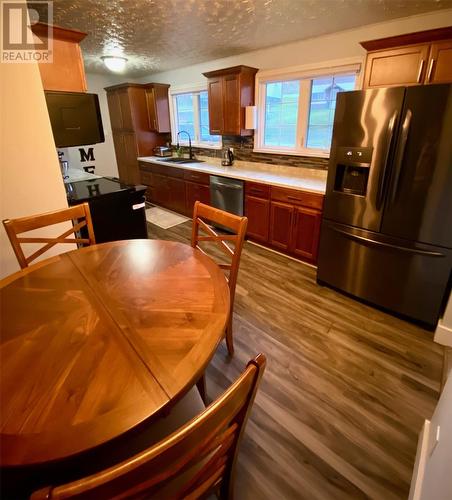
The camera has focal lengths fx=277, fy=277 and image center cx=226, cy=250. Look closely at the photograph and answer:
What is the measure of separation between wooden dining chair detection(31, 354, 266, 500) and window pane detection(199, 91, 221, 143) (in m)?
4.56

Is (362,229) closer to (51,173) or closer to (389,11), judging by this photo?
(389,11)

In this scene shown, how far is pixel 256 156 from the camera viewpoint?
13.2 ft

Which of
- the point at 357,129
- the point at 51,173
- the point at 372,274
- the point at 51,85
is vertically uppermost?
the point at 51,85

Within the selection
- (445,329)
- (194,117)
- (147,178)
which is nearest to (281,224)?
(445,329)

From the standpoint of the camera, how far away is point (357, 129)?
214 centimetres

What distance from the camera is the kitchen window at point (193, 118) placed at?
4.77 m

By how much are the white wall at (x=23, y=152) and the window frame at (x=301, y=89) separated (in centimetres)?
273

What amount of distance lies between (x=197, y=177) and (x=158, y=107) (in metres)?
2.03

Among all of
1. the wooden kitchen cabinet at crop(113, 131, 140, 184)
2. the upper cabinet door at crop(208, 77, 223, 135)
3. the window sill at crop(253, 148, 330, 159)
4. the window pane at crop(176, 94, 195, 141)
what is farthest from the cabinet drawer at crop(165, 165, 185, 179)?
the window sill at crop(253, 148, 330, 159)

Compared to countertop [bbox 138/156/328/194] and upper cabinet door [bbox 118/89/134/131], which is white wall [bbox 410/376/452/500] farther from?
upper cabinet door [bbox 118/89/134/131]

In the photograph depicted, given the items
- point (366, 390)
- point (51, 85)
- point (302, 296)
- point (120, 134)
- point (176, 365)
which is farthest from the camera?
point (120, 134)

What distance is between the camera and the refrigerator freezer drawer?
203 centimetres

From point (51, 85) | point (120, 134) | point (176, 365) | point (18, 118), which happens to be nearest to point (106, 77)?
point (120, 134)

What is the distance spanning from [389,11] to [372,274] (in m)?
2.22
